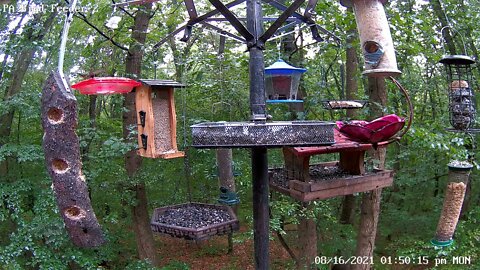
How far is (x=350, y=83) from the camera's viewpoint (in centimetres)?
679

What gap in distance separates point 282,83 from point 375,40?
776mm

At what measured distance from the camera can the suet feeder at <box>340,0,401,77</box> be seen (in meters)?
2.49

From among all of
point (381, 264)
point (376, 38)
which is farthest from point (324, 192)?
point (381, 264)

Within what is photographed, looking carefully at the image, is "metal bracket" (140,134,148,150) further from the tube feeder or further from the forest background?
the tube feeder

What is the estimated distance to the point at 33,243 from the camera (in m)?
5.18

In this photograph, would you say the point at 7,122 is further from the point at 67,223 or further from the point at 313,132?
the point at 313,132

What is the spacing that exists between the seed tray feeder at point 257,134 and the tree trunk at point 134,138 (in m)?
3.37

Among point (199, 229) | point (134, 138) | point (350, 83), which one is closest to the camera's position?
point (199, 229)

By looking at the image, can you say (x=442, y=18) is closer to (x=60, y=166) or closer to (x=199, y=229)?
(x=199, y=229)

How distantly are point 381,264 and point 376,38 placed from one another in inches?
244

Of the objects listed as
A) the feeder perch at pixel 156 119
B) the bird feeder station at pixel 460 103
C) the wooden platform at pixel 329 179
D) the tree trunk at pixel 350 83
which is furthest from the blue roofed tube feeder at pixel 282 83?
the tree trunk at pixel 350 83

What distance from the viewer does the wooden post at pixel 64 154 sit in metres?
1.91

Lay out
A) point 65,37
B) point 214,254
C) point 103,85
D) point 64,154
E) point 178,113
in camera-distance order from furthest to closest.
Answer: point 214,254
point 178,113
point 103,85
point 64,154
point 65,37

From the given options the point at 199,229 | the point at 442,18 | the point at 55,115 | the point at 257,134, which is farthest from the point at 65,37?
the point at 442,18
